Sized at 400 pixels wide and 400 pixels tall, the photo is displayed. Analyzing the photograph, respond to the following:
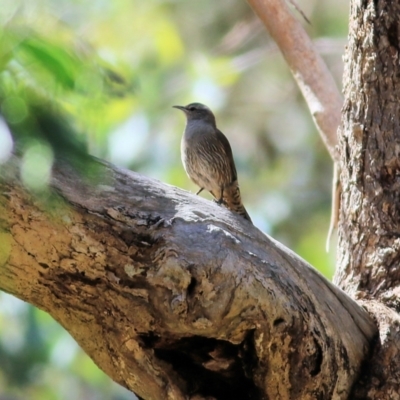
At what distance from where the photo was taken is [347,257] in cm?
345

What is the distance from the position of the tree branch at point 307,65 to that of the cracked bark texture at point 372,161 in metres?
0.88

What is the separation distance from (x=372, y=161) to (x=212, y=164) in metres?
1.88

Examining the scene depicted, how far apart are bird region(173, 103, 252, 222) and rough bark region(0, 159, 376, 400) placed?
2.18 meters

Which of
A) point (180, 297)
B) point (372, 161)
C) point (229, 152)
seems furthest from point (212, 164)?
point (180, 297)

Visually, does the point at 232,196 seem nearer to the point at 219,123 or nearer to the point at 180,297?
the point at 180,297

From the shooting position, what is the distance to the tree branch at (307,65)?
4.48 metres

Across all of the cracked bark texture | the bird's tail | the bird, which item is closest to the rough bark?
the cracked bark texture

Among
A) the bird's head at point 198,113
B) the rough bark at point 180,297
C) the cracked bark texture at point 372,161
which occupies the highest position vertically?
the bird's head at point 198,113

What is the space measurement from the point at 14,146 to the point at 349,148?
2.86 meters

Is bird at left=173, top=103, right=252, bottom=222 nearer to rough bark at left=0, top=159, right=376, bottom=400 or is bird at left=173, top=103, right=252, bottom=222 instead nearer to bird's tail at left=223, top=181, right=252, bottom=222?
bird's tail at left=223, top=181, right=252, bottom=222

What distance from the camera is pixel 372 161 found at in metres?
3.39

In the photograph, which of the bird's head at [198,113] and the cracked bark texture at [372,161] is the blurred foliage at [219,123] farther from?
the cracked bark texture at [372,161]

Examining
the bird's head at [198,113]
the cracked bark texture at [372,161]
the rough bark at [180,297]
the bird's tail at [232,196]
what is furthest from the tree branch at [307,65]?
the rough bark at [180,297]

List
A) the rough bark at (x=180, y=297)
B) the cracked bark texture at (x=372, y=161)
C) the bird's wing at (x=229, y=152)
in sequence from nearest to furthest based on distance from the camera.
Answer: the rough bark at (x=180, y=297) < the cracked bark texture at (x=372, y=161) < the bird's wing at (x=229, y=152)
